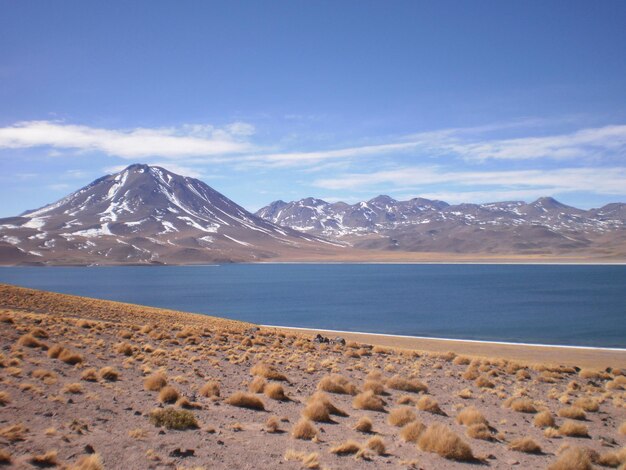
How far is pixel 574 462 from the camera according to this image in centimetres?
866

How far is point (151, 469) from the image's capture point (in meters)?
7.56

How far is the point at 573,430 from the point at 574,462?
3.48 metres

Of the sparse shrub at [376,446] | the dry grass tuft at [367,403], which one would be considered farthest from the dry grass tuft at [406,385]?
the sparse shrub at [376,446]

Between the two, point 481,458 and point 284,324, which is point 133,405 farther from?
point 284,324

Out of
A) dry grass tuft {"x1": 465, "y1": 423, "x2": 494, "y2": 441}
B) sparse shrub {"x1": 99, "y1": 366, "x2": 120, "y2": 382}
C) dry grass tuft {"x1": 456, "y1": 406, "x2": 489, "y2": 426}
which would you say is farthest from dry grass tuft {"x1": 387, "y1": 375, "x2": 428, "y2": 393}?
sparse shrub {"x1": 99, "y1": 366, "x2": 120, "y2": 382}

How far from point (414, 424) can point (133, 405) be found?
5.94m

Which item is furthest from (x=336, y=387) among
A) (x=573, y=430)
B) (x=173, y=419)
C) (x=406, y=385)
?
(x=173, y=419)

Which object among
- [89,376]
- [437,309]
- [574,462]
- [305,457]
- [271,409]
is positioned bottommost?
[437,309]

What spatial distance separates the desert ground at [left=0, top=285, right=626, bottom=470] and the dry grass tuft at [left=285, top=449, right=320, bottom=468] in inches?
1.0

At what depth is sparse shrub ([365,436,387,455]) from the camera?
30.6 ft

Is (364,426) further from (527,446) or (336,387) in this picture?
(336,387)

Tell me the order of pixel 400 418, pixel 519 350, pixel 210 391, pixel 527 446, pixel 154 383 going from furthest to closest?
pixel 519 350 → pixel 210 391 → pixel 154 383 → pixel 400 418 → pixel 527 446

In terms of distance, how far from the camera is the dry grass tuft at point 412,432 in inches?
401

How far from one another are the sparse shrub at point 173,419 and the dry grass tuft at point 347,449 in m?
2.72
